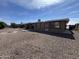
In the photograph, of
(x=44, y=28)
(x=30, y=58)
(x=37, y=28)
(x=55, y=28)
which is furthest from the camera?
(x=37, y=28)

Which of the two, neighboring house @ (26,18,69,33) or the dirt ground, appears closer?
the dirt ground

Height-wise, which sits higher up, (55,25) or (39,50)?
(55,25)

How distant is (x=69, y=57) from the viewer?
4766 mm

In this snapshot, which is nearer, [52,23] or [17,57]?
[17,57]

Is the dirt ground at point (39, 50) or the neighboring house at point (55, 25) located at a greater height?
the neighboring house at point (55, 25)

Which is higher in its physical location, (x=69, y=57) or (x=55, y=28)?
(x=55, y=28)

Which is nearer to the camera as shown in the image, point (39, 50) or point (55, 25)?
point (39, 50)

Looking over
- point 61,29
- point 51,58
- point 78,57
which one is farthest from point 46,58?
point 61,29

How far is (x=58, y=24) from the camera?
18.9m

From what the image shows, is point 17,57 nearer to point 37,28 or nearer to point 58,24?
point 58,24

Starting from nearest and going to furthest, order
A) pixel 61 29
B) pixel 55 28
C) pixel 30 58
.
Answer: pixel 30 58
pixel 61 29
pixel 55 28

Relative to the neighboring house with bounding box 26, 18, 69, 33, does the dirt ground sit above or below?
below

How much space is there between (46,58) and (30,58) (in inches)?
32.1

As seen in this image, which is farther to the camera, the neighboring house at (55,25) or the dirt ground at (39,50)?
the neighboring house at (55,25)
